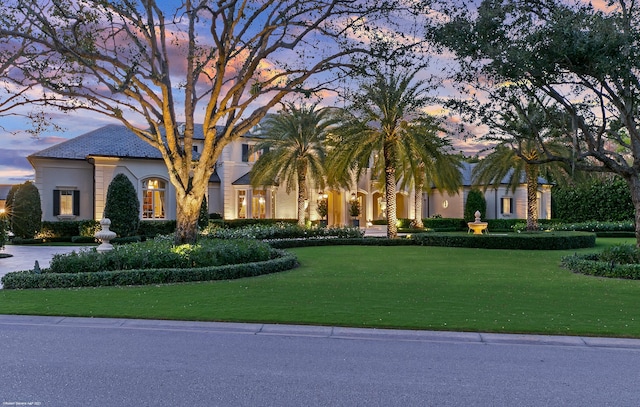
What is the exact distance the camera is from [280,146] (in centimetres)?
3184

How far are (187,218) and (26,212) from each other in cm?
1732

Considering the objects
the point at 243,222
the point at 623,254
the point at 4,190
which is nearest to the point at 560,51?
the point at 623,254

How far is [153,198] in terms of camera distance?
34.3 m

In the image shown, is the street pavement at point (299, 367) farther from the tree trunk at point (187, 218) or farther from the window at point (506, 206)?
the window at point (506, 206)

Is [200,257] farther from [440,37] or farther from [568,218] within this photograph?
[568,218]

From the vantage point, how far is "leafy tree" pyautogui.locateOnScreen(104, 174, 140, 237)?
28.8 m

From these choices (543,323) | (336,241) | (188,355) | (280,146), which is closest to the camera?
(188,355)

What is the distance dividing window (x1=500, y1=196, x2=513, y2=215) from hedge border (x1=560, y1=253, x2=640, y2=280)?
3041 centimetres

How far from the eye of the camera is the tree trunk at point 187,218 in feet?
56.1

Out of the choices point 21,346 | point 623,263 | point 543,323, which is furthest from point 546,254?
point 21,346

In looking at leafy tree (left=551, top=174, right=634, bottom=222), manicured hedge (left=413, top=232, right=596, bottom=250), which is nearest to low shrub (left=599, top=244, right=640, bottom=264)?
manicured hedge (left=413, top=232, right=596, bottom=250)

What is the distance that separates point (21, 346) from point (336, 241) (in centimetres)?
2059

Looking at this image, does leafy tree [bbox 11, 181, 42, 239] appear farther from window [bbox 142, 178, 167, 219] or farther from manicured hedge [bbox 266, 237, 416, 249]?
manicured hedge [bbox 266, 237, 416, 249]

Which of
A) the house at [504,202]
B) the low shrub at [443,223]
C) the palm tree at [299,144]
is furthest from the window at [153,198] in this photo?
the house at [504,202]
